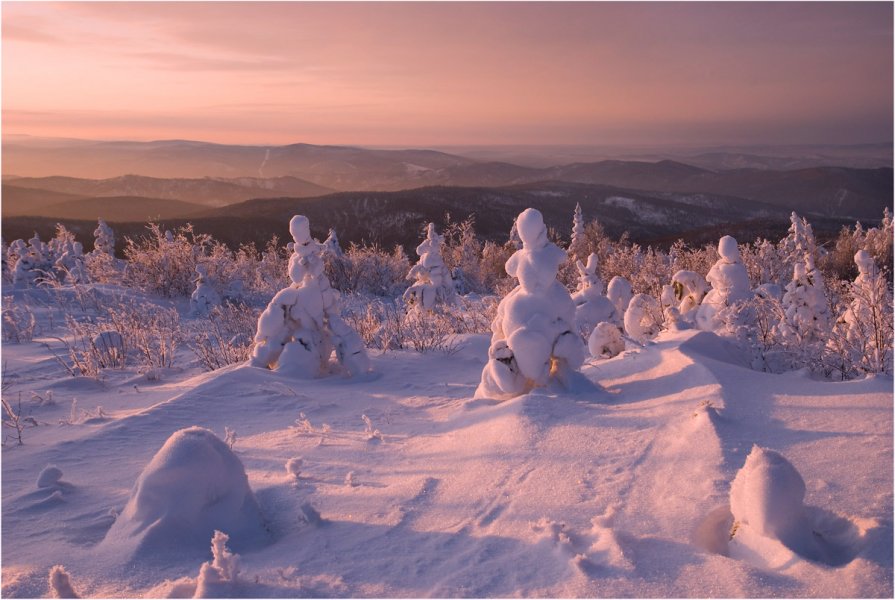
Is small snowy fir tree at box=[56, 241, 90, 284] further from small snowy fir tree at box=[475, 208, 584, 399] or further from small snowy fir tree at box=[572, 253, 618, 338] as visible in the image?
small snowy fir tree at box=[475, 208, 584, 399]

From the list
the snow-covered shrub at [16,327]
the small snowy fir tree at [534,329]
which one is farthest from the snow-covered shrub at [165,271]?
the small snowy fir tree at [534,329]

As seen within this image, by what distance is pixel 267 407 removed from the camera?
5.54 meters

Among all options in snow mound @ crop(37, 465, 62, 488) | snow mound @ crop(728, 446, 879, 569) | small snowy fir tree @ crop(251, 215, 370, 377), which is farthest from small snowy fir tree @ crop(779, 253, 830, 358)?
snow mound @ crop(37, 465, 62, 488)

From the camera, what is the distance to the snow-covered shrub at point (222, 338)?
7508mm

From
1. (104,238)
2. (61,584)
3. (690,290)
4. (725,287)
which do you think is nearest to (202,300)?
(690,290)

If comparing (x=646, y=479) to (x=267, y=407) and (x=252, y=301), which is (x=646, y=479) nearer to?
(x=267, y=407)

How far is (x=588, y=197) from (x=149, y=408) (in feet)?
228

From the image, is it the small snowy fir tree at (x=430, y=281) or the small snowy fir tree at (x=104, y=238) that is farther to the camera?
the small snowy fir tree at (x=104, y=238)

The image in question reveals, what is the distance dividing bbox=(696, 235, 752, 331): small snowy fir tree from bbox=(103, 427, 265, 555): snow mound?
6111mm

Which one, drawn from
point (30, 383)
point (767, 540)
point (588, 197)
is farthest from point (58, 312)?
point (588, 197)

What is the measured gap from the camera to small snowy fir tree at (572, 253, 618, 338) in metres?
8.60

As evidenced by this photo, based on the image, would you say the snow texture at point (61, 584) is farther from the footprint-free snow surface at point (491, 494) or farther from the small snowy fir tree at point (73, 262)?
the small snowy fir tree at point (73, 262)

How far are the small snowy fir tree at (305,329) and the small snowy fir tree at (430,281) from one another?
499 cm

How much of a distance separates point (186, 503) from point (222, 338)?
601 cm
